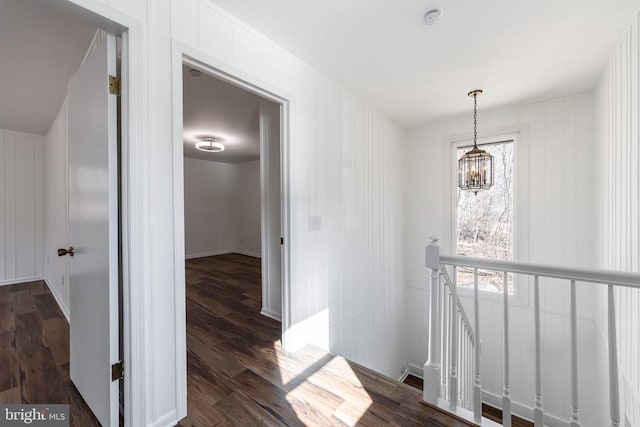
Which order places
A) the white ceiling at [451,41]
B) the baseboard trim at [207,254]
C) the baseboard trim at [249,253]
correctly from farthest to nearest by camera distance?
the baseboard trim at [249,253] < the baseboard trim at [207,254] < the white ceiling at [451,41]

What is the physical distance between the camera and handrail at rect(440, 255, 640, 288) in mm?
1114

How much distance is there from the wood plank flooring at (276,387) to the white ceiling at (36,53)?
2149mm

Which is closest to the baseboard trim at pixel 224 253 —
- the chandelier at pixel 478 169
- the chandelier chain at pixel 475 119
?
the chandelier at pixel 478 169

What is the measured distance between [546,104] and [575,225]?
4.61 ft

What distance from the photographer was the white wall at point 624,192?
164cm

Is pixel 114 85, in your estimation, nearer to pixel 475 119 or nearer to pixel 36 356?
pixel 36 356

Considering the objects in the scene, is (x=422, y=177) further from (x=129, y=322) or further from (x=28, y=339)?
(x=28, y=339)

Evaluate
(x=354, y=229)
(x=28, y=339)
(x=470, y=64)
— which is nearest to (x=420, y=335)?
(x=354, y=229)

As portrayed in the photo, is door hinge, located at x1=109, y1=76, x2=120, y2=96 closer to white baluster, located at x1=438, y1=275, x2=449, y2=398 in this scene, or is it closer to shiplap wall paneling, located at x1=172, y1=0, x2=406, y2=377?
shiplap wall paneling, located at x1=172, y1=0, x2=406, y2=377

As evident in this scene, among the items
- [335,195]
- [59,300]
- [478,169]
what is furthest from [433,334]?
[59,300]

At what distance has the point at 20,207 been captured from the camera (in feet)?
13.6

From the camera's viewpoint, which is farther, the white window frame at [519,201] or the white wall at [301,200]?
the white window frame at [519,201]

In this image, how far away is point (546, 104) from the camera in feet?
9.87

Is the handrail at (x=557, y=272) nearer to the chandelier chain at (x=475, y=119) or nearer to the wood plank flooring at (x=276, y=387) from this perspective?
the wood plank flooring at (x=276, y=387)
